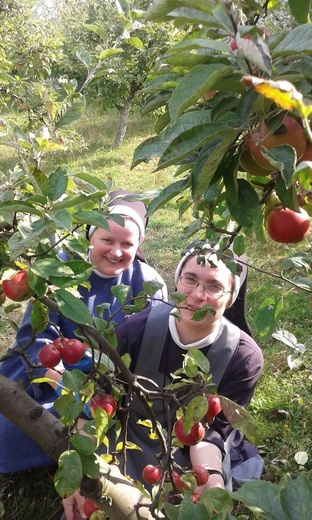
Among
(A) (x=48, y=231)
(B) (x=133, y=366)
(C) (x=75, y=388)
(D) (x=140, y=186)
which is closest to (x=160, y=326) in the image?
(B) (x=133, y=366)

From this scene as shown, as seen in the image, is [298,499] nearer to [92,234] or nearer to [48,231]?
[48,231]

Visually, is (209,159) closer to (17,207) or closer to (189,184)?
(189,184)

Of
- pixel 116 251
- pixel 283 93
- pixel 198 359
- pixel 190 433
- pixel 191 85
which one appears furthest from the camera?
pixel 116 251

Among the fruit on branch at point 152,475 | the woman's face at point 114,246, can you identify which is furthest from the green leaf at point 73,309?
the woman's face at point 114,246

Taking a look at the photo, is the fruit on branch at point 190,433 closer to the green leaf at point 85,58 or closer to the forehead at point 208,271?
the forehead at point 208,271

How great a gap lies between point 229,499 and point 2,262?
1.82 ft

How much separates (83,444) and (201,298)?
2.67ft

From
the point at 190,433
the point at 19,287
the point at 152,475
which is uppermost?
the point at 19,287

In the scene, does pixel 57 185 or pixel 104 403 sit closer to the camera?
pixel 57 185

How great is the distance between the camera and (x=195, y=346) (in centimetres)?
171

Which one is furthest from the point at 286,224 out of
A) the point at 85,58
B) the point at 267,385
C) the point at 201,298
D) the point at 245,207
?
the point at 267,385

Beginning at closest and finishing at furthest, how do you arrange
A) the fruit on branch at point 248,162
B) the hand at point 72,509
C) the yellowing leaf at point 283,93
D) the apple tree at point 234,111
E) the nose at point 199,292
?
the yellowing leaf at point 283,93 < the apple tree at point 234,111 < the fruit on branch at point 248,162 < the hand at point 72,509 < the nose at point 199,292

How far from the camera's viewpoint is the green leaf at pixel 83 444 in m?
0.88

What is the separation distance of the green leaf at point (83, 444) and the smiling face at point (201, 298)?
772 millimetres
